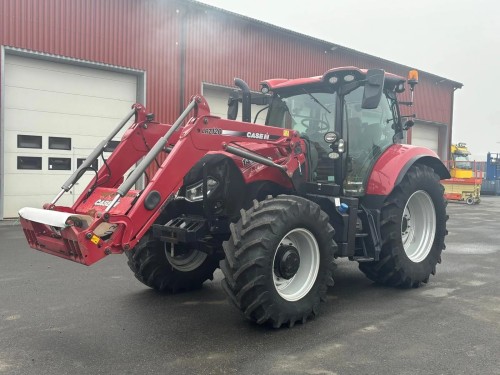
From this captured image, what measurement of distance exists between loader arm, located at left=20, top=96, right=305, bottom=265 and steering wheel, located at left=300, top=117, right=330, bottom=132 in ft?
2.22

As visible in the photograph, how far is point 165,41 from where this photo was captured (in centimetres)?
1385

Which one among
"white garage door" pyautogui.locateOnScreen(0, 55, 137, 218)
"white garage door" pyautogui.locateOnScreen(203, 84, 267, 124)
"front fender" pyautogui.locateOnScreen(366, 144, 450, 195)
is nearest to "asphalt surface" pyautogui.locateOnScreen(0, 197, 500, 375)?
"front fender" pyautogui.locateOnScreen(366, 144, 450, 195)

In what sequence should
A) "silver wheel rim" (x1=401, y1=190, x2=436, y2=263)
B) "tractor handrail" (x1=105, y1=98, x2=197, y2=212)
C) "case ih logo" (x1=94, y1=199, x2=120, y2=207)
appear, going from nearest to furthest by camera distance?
"tractor handrail" (x1=105, y1=98, x2=197, y2=212) → "case ih logo" (x1=94, y1=199, x2=120, y2=207) → "silver wheel rim" (x1=401, y1=190, x2=436, y2=263)

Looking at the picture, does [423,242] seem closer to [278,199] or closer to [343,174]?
[343,174]

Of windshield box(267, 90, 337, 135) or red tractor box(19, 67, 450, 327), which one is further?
windshield box(267, 90, 337, 135)

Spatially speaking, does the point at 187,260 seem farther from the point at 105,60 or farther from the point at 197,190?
the point at 105,60

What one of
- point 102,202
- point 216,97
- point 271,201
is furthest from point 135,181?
point 216,97

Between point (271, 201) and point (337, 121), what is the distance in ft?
5.39

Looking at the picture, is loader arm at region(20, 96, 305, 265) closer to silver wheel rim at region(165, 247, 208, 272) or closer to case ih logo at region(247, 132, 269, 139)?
case ih logo at region(247, 132, 269, 139)

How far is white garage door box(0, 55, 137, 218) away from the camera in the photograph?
38.4ft

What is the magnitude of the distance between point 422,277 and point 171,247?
298 centimetres

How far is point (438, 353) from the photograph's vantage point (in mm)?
3715

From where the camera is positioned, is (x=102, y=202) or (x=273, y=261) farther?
(x=102, y=202)

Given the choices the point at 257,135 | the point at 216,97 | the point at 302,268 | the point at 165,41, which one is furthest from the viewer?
the point at 216,97
